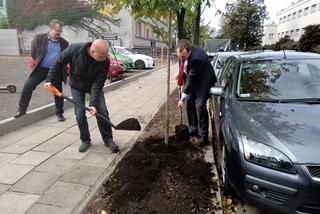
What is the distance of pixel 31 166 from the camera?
444cm

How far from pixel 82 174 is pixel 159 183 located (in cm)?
105

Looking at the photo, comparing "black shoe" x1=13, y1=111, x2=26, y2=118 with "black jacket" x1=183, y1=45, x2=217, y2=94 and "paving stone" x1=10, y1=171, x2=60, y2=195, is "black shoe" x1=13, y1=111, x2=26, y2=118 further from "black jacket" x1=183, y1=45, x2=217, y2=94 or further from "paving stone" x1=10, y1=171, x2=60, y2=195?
"black jacket" x1=183, y1=45, x2=217, y2=94

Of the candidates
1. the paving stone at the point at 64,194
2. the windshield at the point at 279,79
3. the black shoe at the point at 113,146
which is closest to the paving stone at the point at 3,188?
the paving stone at the point at 64,194

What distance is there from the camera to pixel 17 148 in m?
5.12

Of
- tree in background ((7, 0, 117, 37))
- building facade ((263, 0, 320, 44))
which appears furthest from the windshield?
building facade ((263, 0, 320, 44))

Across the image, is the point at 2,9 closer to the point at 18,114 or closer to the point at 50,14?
the point at 50,14

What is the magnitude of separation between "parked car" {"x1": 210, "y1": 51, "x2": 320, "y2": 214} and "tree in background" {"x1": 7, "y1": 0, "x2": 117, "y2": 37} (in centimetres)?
3444

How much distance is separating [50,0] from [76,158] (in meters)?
36.2

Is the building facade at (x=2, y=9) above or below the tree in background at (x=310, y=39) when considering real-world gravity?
above

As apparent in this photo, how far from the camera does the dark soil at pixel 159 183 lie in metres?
3.45

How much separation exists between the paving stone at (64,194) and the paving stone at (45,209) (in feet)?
0.20

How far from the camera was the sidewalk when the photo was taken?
355 centimetres

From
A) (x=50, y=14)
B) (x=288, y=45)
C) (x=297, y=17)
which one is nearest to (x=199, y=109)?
(x=288, y=45)

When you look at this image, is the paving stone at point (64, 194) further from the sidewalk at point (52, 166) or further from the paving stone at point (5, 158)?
the paving stone at point (5, 158)
